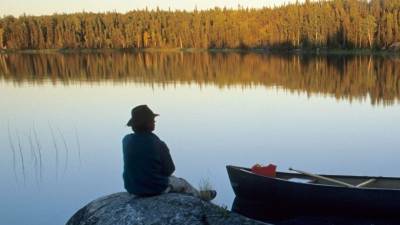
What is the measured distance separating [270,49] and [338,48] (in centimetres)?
1738

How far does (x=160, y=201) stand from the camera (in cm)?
709

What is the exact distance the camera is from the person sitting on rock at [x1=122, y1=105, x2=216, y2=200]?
7.06 m

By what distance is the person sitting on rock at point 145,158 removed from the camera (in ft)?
23.2

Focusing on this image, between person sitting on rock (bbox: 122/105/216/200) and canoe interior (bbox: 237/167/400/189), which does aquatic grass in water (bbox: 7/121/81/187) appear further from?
person sitting on rock (bbox: 122/105/216/200)

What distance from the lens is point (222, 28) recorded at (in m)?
129

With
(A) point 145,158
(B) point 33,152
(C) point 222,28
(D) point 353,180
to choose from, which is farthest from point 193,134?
(C) point 222,28

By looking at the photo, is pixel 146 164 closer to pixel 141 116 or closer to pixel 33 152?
pixel 141 116

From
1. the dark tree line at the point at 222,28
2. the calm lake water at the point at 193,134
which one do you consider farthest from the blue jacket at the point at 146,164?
the dark tree line at the point at 222,28

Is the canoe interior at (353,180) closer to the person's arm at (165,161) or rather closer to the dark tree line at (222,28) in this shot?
the person's arm at (165,161)

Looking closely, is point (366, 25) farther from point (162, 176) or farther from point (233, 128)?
point (162, 176)

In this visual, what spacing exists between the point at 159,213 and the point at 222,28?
124 metres

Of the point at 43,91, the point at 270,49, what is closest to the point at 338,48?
the point at 270,49

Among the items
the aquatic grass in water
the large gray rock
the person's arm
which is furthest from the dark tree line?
the large gray rock

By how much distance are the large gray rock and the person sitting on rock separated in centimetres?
17
